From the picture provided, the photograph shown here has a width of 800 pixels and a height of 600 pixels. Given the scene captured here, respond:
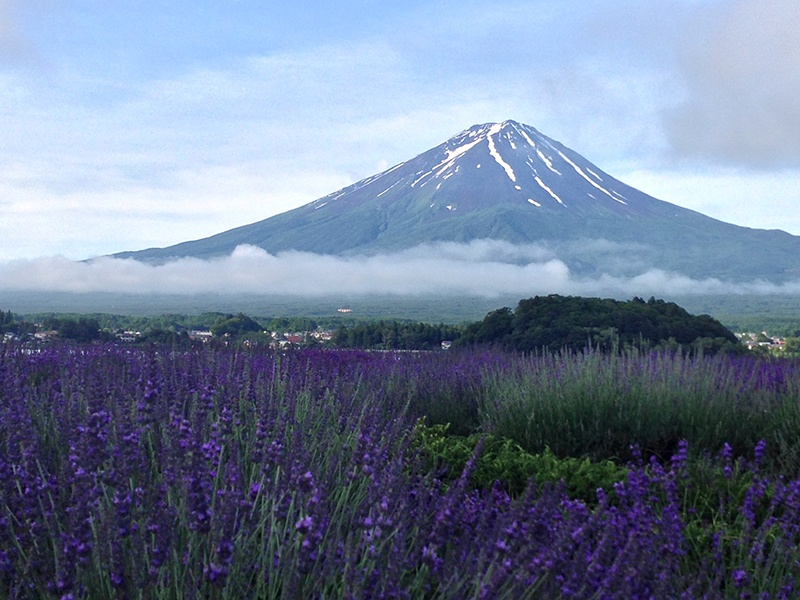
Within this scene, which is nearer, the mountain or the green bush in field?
the green bush in field

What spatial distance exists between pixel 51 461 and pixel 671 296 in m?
196

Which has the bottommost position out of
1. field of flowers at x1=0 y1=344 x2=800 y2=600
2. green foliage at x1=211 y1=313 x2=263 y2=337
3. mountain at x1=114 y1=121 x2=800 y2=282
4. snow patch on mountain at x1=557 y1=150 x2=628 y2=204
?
field of flowers at x1=0 y1=344 x2=800 y2=600

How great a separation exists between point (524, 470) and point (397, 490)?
200 centimetres

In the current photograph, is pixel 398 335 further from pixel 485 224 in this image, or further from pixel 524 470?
pixel 485 224

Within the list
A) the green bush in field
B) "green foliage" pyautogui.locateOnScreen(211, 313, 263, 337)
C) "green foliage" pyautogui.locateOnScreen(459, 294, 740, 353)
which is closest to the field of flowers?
the green bush in field

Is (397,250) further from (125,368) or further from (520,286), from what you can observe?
(125,368)

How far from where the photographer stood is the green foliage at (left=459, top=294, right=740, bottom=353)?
477 inches

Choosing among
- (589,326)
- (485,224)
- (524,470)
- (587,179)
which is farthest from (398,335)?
(587,179)

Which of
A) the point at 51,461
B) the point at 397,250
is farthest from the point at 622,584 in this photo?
the point at 397,250

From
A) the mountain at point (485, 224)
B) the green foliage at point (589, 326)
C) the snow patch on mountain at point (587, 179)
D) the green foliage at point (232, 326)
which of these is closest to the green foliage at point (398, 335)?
the green foliage at point (589, 326)

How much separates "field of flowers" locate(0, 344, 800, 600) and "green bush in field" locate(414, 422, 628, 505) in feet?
0.05

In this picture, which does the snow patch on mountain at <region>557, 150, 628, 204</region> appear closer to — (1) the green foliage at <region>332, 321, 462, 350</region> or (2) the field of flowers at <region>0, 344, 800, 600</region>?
(1) the green foliage at <region>332, 321, 462, 350</region>

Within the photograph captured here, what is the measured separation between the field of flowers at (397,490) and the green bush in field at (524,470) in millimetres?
16

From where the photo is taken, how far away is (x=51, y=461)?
11.4ft
